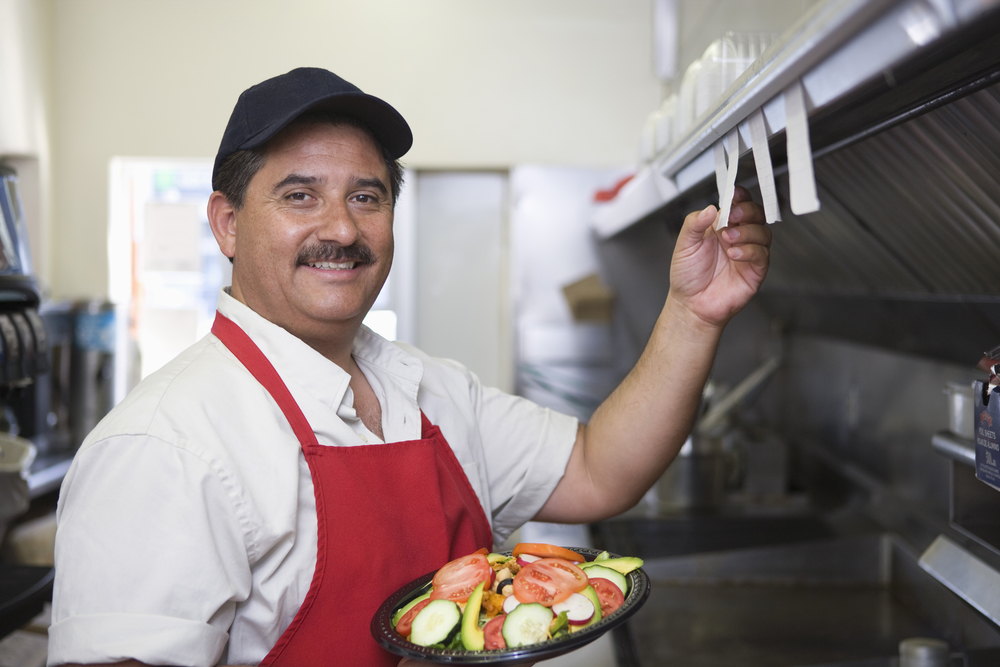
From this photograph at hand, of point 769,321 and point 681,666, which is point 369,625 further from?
point 769,321

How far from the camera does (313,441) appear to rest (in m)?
1.02

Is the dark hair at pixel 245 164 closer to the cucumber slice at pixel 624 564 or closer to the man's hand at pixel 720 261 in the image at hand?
the man's hand at pixel 720 261

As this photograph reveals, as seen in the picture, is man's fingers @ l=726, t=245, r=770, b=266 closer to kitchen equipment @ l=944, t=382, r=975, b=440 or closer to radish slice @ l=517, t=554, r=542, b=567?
kitchen equipment @ l=944, t=382, r=975, b=440

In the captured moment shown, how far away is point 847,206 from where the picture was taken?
1489 millimetres

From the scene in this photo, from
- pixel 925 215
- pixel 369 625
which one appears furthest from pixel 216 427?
pixel 925 215

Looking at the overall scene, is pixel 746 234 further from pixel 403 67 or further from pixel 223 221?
pixel 403 67

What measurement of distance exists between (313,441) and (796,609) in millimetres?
1311

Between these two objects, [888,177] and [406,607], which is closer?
[406,607]

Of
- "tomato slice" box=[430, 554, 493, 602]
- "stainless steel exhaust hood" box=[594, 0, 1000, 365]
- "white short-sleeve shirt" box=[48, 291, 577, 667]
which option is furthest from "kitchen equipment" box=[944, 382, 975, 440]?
"white short-sleeve shirt" box=[48, 291, 577, 667]

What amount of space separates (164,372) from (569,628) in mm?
599

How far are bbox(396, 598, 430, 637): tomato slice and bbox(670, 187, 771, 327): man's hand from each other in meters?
0.55

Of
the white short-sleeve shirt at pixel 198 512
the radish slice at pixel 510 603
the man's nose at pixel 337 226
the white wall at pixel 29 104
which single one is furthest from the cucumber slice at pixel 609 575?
the white wall at pixel 29 104

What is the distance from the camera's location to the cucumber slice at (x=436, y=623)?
85 cm

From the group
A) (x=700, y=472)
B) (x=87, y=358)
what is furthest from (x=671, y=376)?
(x=87, y=358)
